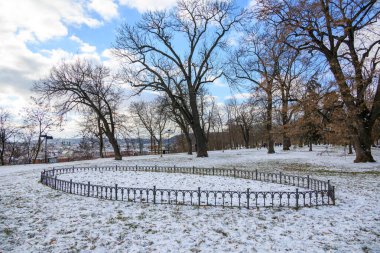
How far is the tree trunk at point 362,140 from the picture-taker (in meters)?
19.8

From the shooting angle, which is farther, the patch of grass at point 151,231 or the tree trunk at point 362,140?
the tree trunk at point 362,140

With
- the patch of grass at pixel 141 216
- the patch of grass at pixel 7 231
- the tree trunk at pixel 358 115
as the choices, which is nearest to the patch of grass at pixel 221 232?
the patch of grass at pixel 141 216

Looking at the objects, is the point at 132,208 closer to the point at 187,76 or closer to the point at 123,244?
the point at 123,244

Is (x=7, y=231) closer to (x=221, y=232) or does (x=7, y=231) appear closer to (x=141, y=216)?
(x=141, y=216)

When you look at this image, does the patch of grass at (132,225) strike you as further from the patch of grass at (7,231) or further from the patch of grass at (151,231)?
the patch of grass at (7,231)

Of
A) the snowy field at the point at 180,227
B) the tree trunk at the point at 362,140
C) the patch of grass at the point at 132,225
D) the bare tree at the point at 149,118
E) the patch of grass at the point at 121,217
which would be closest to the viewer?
the snowy field at the point at 180,227

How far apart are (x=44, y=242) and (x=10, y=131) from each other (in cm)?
4299

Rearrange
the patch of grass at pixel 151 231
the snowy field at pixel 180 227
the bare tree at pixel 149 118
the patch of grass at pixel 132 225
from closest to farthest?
the snowy field at pixel 180 227 < the patch of grass at pixel 151 231 < the patch of grass at pixel 132 225 < the bare tree at pixel 149 118

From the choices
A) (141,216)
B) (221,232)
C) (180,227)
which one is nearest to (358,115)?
(221,232)

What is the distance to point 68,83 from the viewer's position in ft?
89.1

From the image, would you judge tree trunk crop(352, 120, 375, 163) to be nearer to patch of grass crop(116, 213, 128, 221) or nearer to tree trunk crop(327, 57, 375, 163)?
tree trunk crop(327, 57, 375, 163)

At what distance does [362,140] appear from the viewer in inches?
789

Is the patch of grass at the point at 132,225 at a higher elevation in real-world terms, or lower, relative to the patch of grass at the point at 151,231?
higher

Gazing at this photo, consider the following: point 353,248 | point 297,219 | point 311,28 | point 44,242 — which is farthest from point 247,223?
point 311,28
